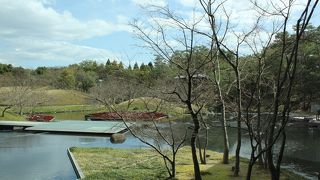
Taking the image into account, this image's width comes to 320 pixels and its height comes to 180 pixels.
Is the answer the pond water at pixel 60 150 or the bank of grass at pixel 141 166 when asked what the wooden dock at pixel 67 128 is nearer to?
the pond water at pixel 60 150

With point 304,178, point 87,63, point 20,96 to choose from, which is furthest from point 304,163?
point 87,63

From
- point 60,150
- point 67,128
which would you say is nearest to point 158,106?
point 60,150

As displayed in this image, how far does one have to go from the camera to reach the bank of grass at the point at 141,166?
14.4 metres

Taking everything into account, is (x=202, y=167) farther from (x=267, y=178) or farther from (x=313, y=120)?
(x=313, y=120)

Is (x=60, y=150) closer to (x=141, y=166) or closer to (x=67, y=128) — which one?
(x=141, y=166)

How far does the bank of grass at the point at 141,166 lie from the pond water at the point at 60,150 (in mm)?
1020

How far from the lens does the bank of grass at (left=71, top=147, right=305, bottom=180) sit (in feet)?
47.3

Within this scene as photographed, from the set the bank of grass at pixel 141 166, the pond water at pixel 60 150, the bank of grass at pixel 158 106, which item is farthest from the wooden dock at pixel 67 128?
the bank of grass at pixel 141 166

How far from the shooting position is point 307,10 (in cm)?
766

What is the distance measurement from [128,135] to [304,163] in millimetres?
15147

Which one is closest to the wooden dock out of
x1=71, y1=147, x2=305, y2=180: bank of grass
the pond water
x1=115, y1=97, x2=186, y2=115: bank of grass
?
the pond water

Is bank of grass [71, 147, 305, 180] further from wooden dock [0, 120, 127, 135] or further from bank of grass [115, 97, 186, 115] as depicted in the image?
wooden dock [0, 120, 127, 135]

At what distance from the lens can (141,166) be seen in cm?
1642

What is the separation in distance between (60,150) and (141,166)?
28.8ft
